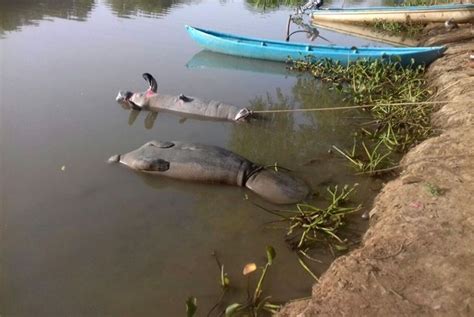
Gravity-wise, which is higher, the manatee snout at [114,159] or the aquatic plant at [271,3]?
the aquatic plant at [271,3]

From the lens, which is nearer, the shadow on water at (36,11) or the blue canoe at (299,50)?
the blue canoe at (299,50)

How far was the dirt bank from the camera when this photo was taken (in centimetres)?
333

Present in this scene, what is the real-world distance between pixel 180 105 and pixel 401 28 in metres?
10.3

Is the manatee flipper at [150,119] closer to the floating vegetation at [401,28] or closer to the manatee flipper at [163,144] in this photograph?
the manatee flipper at [163,144]

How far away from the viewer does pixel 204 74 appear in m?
10.4

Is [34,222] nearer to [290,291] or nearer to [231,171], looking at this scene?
[231,171]

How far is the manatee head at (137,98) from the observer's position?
27.3 ft

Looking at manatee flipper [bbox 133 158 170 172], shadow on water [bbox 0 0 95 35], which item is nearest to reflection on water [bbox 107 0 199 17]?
shadow on water [bbox 0 0 95 35]

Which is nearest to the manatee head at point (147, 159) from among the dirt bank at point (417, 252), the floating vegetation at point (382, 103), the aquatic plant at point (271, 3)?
the floating vegetation at point (382, 103)

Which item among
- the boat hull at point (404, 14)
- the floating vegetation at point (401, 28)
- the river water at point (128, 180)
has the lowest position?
the river water at point (128, 180)

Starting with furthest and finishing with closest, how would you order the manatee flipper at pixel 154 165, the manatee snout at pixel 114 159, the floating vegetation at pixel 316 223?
the manatee snout at pixel 114 159, the manatee flipper at pixel 154 165, the floating vegetation at pixel 316 223

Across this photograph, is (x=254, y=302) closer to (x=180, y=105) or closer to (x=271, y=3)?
(x=180, y=105)

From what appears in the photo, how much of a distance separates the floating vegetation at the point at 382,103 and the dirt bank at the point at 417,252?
0.71 metres

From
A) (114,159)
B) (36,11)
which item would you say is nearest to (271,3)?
(36,11)
